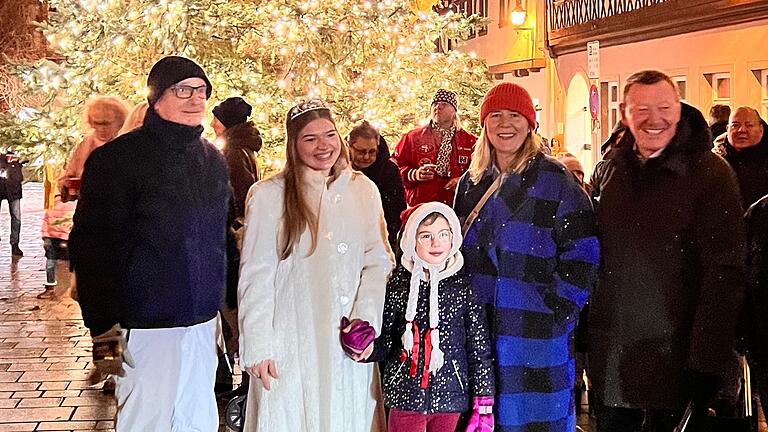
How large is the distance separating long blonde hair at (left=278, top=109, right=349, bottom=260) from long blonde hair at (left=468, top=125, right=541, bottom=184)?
0.71m

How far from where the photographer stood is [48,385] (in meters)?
8.05

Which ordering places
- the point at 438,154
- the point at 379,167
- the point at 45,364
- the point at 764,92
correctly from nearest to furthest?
the point at 379,167, the point at 438,154, the point at 45,364, the point at 764,92

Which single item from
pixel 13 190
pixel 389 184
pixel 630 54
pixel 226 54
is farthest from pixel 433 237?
pixel 630 54

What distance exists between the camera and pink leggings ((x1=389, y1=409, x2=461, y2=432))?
454cm

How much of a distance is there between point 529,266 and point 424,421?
0.85m

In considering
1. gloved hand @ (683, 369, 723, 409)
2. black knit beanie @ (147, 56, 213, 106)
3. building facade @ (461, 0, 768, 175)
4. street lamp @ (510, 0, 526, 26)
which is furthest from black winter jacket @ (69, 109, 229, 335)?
street lamp @ (510, 0, 526, 26)

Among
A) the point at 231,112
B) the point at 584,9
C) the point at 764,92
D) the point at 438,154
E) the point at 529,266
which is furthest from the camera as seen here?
the point at 584,9

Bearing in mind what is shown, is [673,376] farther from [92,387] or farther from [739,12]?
[739,12]

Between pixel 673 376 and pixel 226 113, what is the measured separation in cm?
428

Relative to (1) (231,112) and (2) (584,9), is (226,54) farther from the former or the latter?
(2) (584,9)

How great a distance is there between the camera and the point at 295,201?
466cm

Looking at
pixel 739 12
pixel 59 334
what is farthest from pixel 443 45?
pixel 59 334

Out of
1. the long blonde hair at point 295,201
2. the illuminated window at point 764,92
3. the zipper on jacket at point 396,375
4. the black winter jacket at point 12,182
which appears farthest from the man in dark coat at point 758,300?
the black winter jacket at point 12,182

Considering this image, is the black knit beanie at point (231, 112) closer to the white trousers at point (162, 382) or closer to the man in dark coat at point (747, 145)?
the white trousers at point (162, 382)
